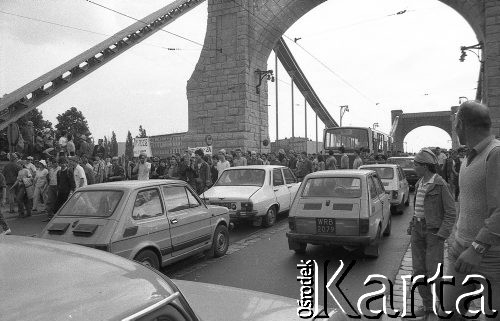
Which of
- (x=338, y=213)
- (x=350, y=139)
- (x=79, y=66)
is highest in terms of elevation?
(x=79, y=66)

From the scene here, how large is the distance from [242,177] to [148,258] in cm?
510

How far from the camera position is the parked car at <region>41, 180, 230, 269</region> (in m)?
5.03

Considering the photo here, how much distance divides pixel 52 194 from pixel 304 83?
1336 inches

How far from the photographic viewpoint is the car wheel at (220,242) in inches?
272

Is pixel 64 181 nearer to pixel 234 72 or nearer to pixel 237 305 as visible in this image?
pixel 237 305

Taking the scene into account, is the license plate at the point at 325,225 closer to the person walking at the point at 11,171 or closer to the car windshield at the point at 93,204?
the car windshield at the point at 93,204

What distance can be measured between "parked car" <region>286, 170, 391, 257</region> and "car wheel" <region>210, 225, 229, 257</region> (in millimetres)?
1173

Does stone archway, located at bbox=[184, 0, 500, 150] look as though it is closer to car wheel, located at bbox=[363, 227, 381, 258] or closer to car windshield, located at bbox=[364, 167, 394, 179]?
car windshield, located at bbox=[364, 167, 394, 179]

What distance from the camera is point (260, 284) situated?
5.38 metres

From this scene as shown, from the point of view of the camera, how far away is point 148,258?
17.7 ft

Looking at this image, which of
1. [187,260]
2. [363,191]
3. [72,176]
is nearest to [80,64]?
[72,176]

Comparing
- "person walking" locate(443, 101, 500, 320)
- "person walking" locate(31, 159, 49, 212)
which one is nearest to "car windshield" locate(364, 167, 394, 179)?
"person walking" locate(443, 101, 500, 320)

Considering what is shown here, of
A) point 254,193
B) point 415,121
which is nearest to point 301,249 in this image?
point 254,193

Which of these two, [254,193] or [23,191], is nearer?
[254,193]
